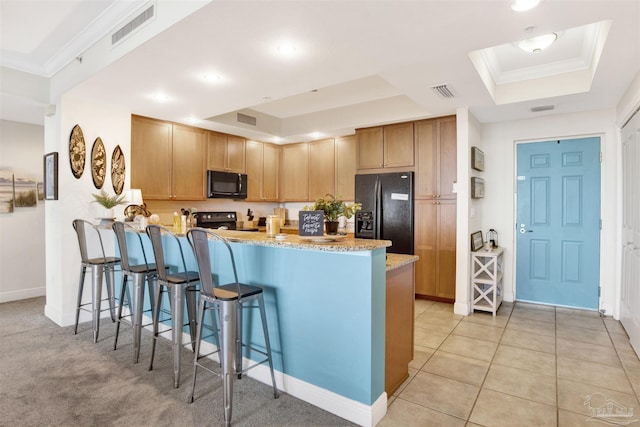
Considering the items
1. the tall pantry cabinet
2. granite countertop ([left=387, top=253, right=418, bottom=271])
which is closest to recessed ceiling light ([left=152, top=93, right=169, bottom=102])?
granite countertop ([left=387, top=253, right=418, bottom=271])

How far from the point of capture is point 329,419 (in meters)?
2.03

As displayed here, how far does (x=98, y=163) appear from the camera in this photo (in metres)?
3.81

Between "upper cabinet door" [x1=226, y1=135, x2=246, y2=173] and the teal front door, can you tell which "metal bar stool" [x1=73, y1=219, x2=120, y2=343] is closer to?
"upper cabinet door" [x1=226, y1=135, x2=246, y2=173]

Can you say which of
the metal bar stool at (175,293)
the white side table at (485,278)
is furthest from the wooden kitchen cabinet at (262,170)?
the white side table at (485,278)

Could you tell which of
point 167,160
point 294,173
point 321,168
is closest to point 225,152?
point 167,160

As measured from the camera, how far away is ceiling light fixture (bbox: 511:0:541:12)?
6.19ft

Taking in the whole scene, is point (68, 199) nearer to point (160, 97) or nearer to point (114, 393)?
point (160, 97)

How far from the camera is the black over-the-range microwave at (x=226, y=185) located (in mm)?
4930

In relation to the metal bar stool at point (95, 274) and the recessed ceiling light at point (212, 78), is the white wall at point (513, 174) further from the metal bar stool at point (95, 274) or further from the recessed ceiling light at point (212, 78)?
the metal bar stool at point (95, 274)

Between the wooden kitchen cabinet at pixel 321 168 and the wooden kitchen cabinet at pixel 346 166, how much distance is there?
0.31 feet

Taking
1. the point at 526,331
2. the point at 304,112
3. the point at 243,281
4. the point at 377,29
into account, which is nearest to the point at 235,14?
the point at 377,29

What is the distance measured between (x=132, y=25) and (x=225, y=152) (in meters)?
2.77

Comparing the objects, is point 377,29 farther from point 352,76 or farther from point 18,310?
point 18,310

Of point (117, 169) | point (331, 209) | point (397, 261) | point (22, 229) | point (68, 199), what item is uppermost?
point (117, 169)
